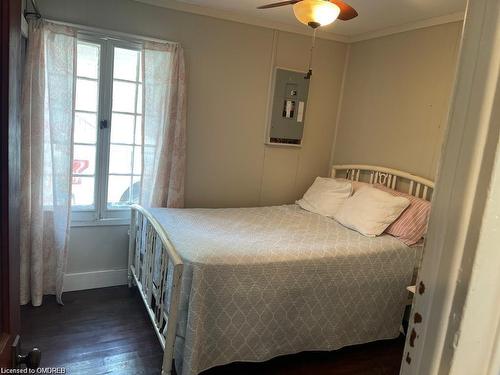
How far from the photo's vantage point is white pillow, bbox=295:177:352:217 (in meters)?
3.10

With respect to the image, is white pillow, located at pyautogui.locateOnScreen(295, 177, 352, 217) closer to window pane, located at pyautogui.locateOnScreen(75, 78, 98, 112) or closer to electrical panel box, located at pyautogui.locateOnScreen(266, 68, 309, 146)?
electrical panel box, located at pyautogui.locateOnScreen(266, 68, 309, 146)

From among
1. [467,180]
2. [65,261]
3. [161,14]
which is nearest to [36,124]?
[65,261]

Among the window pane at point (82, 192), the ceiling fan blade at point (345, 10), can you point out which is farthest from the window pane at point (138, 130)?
the ceiling fan blade at point (345, 10)

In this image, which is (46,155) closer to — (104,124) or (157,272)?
(104,124)

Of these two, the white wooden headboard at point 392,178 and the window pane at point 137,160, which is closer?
the white wooden headboard at point 392,178

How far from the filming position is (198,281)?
5.97 feet

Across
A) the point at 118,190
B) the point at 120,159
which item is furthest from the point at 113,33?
the point at 118,190

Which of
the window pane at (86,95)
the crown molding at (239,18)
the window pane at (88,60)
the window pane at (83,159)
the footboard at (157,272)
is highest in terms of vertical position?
the crown molding at (239,18)

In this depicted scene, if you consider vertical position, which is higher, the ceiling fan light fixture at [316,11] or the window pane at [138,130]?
the ceiling fan light fixture at [316,11]

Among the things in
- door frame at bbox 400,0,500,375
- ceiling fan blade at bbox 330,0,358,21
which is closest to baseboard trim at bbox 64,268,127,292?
ceiling fan blade at bbox 330,0,358,21

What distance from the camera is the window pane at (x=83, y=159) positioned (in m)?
2.78

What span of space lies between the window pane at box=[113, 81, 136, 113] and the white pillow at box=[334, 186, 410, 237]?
1.93 metres

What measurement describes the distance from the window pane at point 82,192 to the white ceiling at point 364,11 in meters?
1.48

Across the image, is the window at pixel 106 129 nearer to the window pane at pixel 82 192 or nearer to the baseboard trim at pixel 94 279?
the window pane at pixel 82 192
